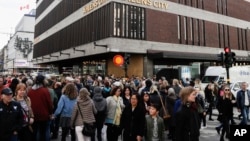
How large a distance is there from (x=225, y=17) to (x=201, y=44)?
8.95m

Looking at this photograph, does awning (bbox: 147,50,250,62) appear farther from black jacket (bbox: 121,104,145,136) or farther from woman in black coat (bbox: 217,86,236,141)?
black jacket (bbox: 121,104,145,136)

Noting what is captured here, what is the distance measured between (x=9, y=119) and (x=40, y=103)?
68.2 inches

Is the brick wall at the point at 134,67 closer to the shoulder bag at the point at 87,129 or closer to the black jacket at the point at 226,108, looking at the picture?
the black jacket at the point at 226,108

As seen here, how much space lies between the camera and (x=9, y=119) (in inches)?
211

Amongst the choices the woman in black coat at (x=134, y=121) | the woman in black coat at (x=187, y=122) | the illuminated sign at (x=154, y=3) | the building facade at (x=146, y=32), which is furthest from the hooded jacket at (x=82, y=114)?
the illuminated sign at (x=154, y=3)

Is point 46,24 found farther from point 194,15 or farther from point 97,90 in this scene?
point 97,90

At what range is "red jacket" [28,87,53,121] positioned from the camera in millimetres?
7051

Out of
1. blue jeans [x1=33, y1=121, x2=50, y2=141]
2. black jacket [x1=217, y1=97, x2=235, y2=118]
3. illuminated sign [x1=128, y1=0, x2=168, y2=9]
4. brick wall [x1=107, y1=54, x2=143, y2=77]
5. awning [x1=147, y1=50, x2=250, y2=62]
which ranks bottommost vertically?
blue jeans [x1=33, y1=121, x2=50, y2=141]

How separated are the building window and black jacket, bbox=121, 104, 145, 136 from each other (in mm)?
25228

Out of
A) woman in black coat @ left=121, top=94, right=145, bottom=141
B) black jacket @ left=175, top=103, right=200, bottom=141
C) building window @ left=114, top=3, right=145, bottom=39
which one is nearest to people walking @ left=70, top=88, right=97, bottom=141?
woman in black coat @ left=121, top=94, right=145, bottom=141

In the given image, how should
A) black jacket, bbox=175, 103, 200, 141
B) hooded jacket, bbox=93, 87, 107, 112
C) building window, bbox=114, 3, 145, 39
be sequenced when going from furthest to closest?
1. building window, bbox=114, 3, 145, 39
2. hooded jacket, bbox=93, 87, 107, 112
3. black jacket, bbox=175, 103, 200, 141

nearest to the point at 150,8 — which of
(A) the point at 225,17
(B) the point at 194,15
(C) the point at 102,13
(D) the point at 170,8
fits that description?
(D) the point at 170,8

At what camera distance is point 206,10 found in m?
41.7

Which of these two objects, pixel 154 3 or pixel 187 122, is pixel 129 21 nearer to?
pixel 154 3
